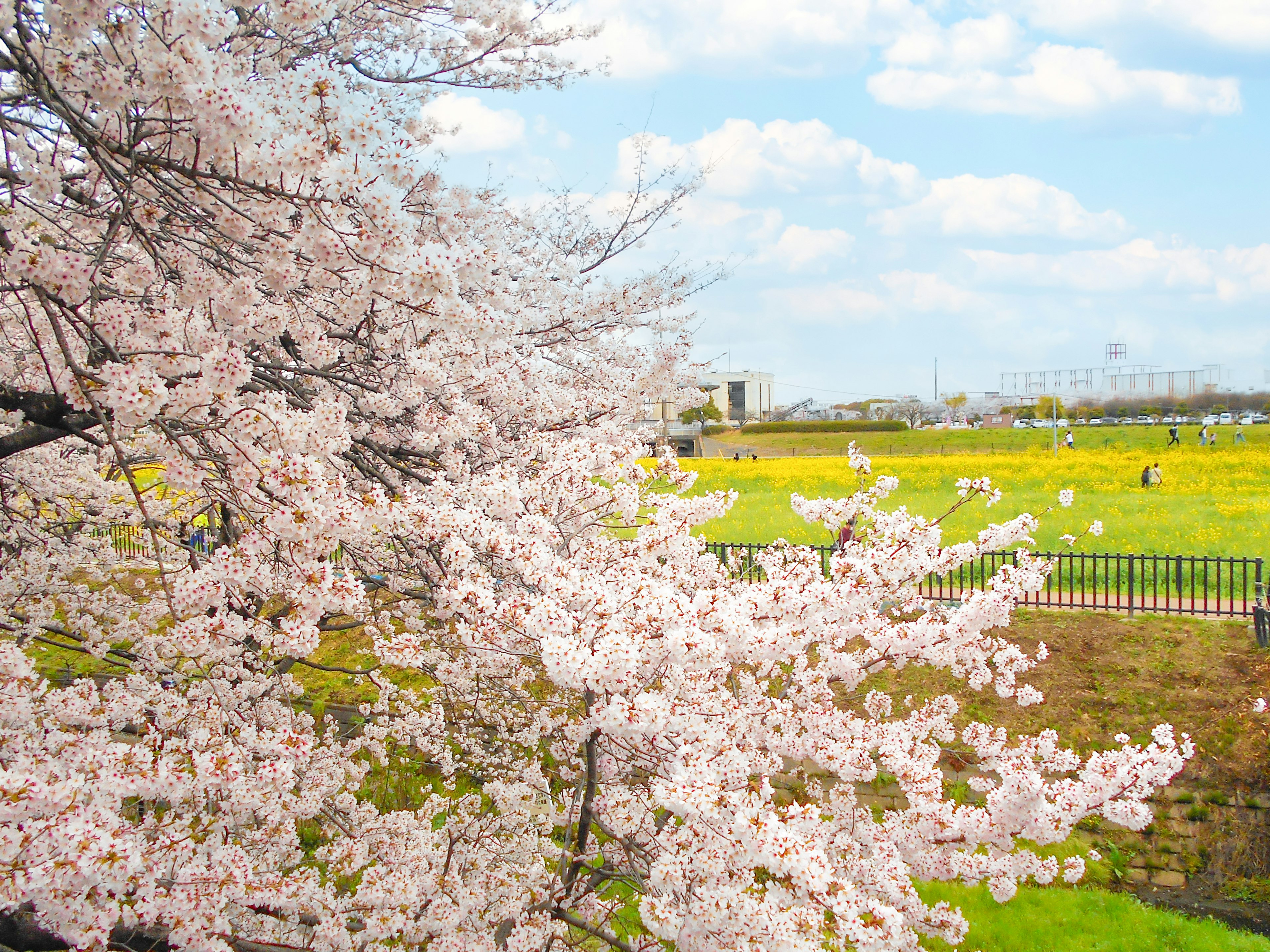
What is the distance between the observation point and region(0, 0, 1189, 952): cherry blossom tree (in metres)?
2.79

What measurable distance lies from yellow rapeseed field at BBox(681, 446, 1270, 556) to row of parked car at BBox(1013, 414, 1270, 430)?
1295cm

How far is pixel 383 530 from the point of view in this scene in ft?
13.5

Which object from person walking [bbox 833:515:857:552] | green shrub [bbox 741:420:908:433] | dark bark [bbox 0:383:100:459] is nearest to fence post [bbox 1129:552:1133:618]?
person walking [bbox 833:515:857:552]

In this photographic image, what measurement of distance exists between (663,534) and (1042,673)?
7.04m

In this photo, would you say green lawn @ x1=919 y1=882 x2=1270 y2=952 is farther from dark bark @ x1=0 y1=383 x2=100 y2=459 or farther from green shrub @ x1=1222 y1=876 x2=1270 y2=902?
dark bark @ x1=0 y1=383 x2=100 y2=459

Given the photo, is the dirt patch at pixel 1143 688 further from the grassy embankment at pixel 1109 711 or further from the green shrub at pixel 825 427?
the green shrub at pixel 825 427

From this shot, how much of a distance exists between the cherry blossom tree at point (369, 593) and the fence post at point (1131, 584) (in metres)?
5.54

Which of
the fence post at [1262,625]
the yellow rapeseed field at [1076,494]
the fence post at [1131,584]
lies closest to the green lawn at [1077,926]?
the fence post at [1262,625]

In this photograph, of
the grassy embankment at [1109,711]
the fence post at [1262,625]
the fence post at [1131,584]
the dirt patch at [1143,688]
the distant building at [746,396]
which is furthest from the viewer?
the distant building at [746,396]

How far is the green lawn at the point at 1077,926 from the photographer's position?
6.53m

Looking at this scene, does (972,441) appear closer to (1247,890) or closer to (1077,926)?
(1247,890)

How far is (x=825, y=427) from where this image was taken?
2174 inches

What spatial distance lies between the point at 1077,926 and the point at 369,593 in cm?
664

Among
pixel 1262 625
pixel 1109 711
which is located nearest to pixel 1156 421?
pixel 1262 625
